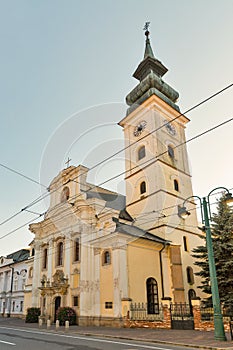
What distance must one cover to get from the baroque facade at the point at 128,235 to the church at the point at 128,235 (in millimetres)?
71

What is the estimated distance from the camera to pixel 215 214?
20812 millimetres

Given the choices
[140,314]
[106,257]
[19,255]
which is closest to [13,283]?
[19,255]

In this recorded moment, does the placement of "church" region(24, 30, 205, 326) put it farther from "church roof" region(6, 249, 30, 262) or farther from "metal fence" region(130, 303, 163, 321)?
"church roof" region(6, 249, 30, 262)

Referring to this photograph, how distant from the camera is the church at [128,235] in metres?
21.8

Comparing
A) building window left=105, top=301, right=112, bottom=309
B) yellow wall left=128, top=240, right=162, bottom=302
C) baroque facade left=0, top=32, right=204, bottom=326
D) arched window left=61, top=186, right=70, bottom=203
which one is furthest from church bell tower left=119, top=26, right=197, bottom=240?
building window left=105, top=301, right=112, bottom=309

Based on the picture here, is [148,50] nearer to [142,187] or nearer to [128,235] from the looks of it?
[142,187]

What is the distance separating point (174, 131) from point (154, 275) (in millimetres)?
17672

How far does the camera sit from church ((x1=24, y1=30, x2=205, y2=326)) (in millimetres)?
21828

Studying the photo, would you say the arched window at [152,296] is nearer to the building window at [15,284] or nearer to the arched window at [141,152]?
the arched window at [141,152]

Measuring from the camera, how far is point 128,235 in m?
22.1

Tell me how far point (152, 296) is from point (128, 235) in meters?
5.12

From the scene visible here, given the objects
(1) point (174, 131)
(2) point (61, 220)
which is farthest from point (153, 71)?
(2) point (61, 220)

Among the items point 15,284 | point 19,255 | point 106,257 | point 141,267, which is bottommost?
point 15,284

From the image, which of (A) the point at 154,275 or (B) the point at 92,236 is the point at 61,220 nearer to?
(B) the point at 92,236
